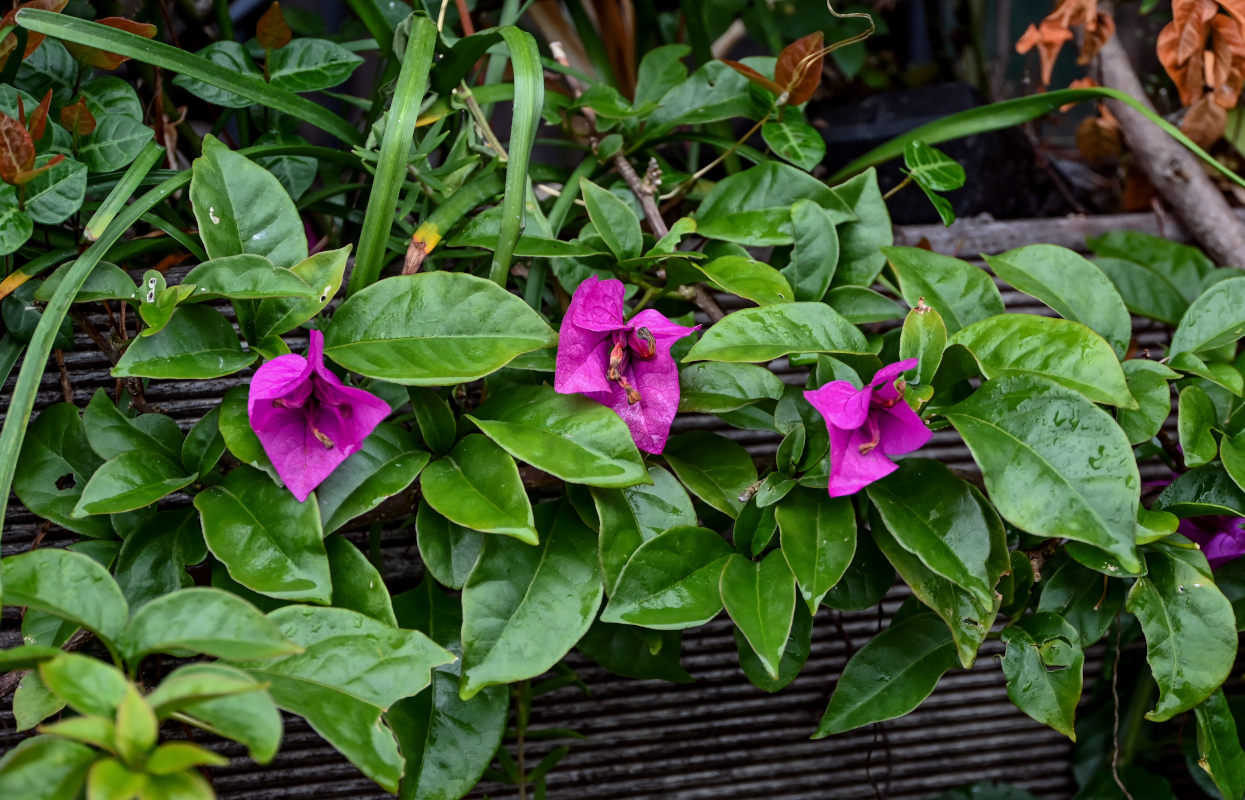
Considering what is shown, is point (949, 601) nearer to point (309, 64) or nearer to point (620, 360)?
point (620, 360)

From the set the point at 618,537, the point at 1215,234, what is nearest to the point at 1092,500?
the point at 618,537

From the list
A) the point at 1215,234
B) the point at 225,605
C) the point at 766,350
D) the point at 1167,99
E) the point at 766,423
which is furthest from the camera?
the point at 1167,99

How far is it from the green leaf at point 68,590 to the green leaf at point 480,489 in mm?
173

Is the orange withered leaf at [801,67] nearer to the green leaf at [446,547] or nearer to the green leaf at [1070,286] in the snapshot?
the green leaf at [1070,286]

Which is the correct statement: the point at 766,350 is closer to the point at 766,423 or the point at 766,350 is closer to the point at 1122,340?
the point at 766,423

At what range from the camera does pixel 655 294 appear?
667 mm

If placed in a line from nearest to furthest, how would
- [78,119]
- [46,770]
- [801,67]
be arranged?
[46,770]
[78,119]
[801,67]

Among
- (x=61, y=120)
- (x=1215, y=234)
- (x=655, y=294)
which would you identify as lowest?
(x=1215, y=234)

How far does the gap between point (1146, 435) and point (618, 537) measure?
0.36 meters

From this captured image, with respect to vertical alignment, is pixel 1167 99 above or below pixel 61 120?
below

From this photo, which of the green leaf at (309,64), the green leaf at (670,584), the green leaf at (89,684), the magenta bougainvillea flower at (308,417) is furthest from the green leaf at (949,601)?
the green leaf at (309,64)

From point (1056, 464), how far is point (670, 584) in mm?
239

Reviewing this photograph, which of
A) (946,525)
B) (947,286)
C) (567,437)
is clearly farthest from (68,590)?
(947,286)

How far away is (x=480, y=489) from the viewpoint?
21.0 inches
